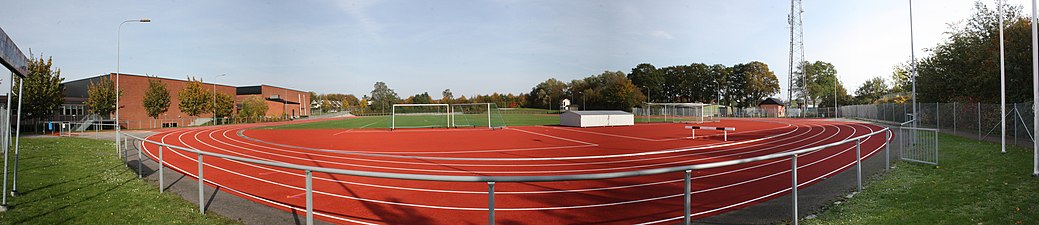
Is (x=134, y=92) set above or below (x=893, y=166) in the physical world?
above

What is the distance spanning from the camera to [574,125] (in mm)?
34250

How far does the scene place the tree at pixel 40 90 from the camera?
2956cm

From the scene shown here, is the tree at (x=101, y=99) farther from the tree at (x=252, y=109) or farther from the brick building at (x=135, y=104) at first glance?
the tree at (x=252, y=109)

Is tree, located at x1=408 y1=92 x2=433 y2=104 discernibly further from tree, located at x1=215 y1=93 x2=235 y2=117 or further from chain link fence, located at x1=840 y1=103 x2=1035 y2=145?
chain link fence, located at x1=840 y1=103 x2=1035 y2=145

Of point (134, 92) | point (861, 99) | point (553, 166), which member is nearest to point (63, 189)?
point (553, 166)

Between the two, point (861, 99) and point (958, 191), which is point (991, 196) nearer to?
point (958, 191)

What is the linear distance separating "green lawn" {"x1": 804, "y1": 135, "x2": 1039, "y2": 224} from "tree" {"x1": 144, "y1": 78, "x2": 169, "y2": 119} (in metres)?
48.8

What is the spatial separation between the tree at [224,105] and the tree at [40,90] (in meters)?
16.1

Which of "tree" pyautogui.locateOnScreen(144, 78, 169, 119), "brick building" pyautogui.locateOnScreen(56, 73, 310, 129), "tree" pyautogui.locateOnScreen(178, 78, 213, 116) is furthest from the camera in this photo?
"tree" pyautogui.locateOnScreen(178, 78, 213, 116)

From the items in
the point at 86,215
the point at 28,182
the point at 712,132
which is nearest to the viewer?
the point at 86,215

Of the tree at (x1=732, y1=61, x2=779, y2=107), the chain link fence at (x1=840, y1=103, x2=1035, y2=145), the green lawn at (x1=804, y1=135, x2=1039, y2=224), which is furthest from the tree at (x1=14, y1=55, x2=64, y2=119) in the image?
the tree at (x1=732, y1=61, x2=779, y2=107)

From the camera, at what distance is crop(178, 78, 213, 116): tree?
44125 mm

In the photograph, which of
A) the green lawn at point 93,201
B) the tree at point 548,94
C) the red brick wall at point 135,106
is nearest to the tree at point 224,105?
the red brick wall at point 135,106

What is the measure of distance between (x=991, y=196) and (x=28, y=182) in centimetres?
1556
